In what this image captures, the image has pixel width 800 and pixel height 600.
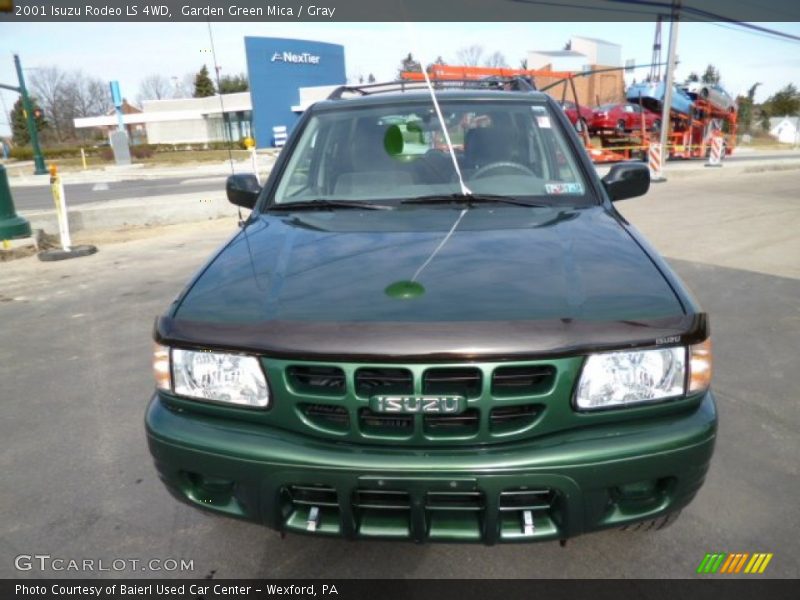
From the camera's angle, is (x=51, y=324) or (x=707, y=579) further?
(x=51, y=324)

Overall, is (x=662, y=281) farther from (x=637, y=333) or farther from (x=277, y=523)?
(x=277, y=523)

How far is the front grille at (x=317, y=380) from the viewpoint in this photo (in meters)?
1.82

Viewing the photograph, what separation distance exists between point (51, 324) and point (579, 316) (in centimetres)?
530

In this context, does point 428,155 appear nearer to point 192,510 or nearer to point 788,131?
point 192,510

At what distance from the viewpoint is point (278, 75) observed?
4641cm

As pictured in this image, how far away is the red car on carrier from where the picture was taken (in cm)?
2219

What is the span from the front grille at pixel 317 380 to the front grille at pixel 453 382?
0.26 metres

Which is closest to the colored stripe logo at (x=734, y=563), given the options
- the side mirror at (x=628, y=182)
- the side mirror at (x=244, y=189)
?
the side mirror at (x=628, y=182)

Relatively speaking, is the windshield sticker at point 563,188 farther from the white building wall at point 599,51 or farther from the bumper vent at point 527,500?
the white building wall at point 599,51

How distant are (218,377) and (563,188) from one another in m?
1.87

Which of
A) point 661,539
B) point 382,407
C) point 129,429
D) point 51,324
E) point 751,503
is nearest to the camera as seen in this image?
point 382,407

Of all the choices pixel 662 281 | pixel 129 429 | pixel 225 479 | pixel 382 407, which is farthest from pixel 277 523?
pixel 129 429

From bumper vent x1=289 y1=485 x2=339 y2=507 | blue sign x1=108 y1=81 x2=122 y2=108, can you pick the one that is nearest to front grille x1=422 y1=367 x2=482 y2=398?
bumper vent x1=289 y1=485 x2=339 y2=507

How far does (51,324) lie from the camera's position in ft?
18.2
